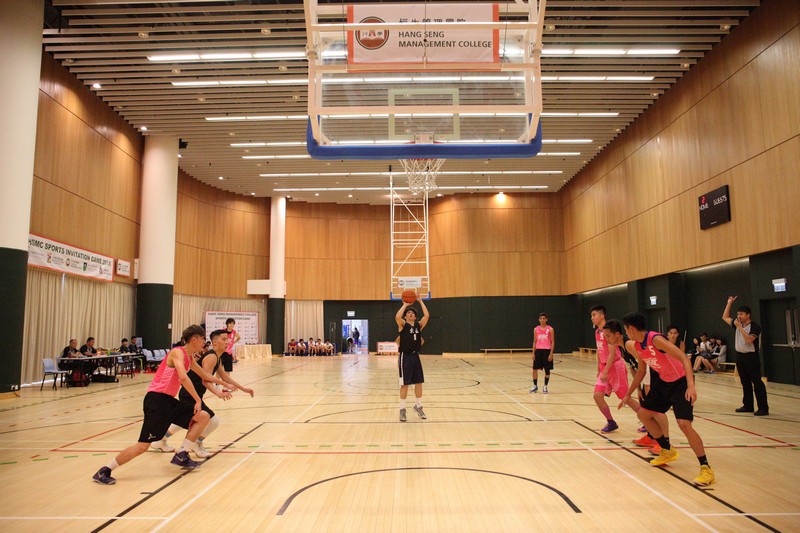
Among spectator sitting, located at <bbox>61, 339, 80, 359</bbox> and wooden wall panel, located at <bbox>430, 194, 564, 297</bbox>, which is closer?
spectator sitting, located at <bbox>61, 339, 80, 359</bbox>

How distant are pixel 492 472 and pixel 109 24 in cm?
1259

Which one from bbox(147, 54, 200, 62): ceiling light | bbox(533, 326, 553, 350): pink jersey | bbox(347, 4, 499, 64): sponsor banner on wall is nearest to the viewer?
bbox(347, 4, 499, 64): sponsor banner on wall

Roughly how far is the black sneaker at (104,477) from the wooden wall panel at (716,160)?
12771 millimetres

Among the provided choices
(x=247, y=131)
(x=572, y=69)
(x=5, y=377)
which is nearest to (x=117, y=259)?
(x=247, y=131)

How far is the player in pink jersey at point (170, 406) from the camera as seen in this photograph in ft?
15.5

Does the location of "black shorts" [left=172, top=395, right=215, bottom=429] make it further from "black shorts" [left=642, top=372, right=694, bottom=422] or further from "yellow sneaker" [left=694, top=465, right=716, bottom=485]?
"yellow sneaker" [left=694, top=465, right=716, bottom=485]

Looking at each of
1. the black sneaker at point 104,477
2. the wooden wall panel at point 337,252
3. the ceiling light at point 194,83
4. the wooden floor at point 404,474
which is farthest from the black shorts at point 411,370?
the wooden wall panel at point 337,252

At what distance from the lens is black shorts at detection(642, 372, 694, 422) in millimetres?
4660

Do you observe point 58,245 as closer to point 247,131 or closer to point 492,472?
point 247,131

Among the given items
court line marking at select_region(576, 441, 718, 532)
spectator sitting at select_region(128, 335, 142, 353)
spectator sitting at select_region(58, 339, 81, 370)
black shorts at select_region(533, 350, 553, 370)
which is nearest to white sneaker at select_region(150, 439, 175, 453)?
court line marking at select_region(576, 441, 718, 532)

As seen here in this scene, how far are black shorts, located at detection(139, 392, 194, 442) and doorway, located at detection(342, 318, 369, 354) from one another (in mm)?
24666

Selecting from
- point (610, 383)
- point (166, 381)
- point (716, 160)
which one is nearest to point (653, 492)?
point (610, 383)

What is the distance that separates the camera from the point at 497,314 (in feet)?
87.4

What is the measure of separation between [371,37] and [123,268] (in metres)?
15.6
